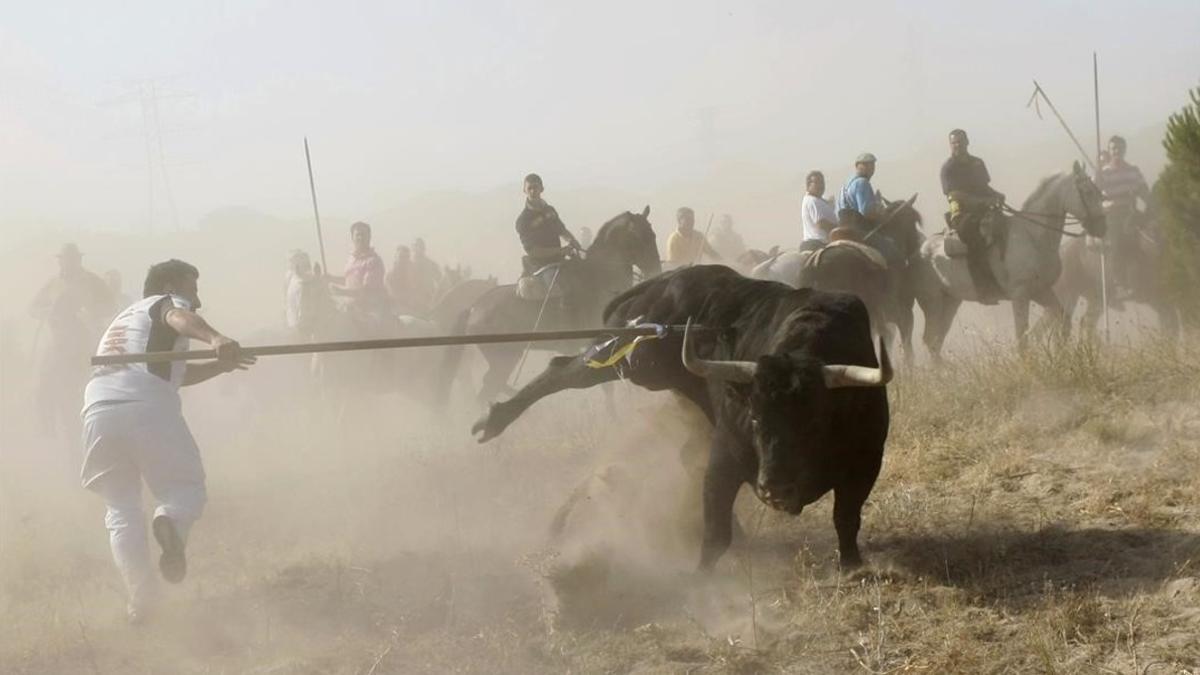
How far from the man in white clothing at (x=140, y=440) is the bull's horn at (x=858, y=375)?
3.32 m

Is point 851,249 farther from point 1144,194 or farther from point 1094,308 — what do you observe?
point 1144,194

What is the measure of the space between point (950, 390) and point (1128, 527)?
351 centimetres

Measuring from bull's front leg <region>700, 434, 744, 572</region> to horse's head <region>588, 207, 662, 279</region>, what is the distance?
292 inches

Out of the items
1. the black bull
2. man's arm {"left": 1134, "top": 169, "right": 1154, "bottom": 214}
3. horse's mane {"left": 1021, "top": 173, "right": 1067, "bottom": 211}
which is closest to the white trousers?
the black bull

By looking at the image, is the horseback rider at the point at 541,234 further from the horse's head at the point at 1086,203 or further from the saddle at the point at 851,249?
the horse's head at the point at 1086,203

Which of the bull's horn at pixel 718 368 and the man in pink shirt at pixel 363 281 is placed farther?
the man in pink shirt at pixel 363 281

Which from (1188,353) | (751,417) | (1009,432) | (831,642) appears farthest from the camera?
(1188,353)

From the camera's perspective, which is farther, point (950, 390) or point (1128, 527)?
point (950, 390)

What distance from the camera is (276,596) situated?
9.14 meters

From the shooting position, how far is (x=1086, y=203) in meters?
15.5

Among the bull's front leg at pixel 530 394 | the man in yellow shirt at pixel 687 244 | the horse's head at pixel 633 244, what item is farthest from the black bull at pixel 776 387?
the man in yellow shirt at pixel 687 244

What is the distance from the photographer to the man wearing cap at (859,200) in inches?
608

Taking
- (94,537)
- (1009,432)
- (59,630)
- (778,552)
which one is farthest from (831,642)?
(94,537)

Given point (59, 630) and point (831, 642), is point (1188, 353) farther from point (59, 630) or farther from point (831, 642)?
point (59, 630)
